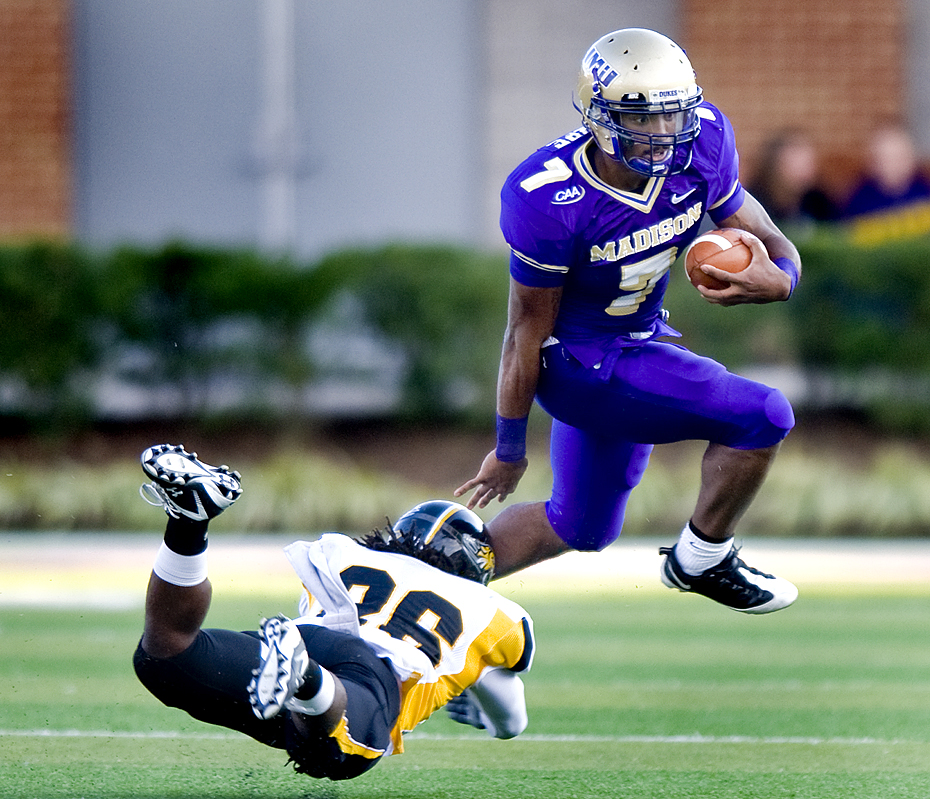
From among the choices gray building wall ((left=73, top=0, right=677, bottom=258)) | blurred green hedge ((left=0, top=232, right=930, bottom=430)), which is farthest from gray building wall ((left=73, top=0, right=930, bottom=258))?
blurred green hedge ((left=0, top=232, right=930, bottom=430))

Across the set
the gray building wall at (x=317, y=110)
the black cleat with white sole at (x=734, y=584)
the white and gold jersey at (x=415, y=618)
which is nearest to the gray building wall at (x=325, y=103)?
the gray building wall at (x=317, y=110)

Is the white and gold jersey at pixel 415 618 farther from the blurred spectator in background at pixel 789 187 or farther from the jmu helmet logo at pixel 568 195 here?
the blurred spectator in background at pixel 789 187

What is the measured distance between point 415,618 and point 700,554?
47.8 inches

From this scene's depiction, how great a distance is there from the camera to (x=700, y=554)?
4797 mm

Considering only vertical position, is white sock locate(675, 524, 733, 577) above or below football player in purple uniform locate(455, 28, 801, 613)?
below

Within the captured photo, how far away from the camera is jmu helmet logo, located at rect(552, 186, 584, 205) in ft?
14.5

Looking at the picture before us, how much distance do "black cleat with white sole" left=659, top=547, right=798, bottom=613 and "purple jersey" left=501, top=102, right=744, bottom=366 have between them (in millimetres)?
785

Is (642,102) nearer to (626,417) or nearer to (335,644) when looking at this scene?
(626,417)

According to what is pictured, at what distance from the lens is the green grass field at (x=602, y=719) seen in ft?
14.7

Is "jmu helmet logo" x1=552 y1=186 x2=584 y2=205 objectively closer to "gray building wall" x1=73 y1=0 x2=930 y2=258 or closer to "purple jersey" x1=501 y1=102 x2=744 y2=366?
"purple jersey" x1=501 y1=102 x2=744 y2=366

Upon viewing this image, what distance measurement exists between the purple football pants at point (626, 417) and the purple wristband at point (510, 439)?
134 millimetres

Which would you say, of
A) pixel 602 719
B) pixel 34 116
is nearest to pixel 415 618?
pixel 602 719

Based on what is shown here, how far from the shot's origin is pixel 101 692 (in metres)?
6.07

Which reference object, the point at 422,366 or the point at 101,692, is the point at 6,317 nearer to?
the point at 422,366
